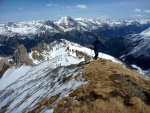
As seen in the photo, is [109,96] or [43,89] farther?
[43,89]

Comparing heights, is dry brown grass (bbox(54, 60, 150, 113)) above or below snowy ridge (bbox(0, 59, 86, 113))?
above

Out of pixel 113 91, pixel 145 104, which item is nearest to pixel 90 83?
pixel 113 91

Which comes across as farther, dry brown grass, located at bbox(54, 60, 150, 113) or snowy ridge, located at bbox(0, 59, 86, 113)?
snowy ridge, located at bbox(0, 59, 86, 113)

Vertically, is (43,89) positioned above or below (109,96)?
below

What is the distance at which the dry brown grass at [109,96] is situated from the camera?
86.8 feet

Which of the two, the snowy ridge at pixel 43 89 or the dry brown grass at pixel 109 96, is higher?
the dry brown grass at pixel 109 96

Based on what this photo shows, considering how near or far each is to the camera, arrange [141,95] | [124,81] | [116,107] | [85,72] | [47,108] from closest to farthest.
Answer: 1. [116,107]
2. [141,95]
3. [47,108]
4. [124,81]
5. [85,72]

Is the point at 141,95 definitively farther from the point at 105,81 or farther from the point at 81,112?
the point at 81,112

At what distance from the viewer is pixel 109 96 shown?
1132 inches

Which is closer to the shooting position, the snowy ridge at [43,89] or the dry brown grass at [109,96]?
the dry brown grass at [109,96]

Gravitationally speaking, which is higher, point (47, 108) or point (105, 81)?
point (105, 81)

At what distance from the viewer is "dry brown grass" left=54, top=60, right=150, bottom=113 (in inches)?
1042

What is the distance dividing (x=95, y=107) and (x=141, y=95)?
6782 millimetres

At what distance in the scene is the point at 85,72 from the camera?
39.0 m
